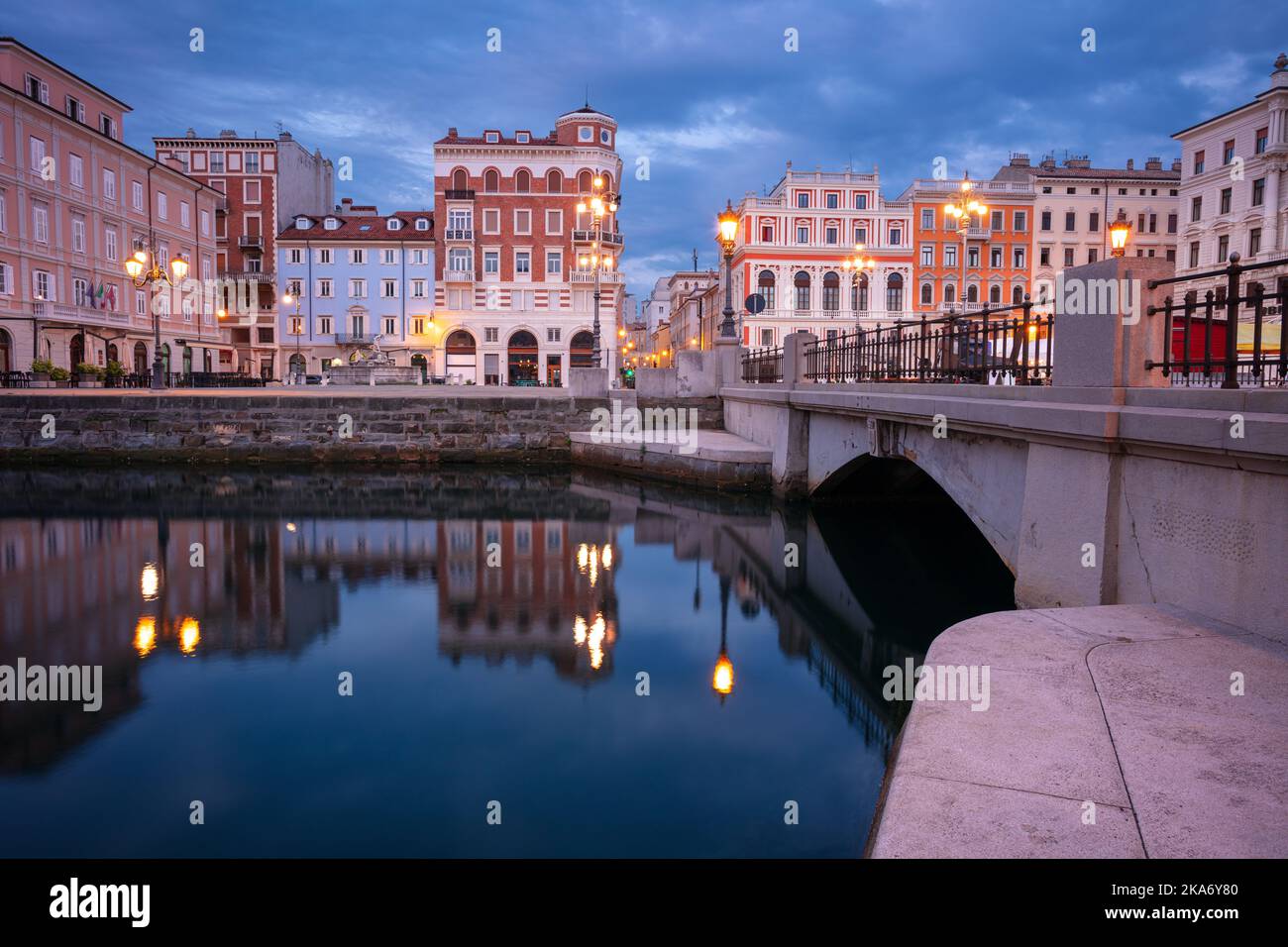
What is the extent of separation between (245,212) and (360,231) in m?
7.65

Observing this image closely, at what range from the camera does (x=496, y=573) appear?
506 inches

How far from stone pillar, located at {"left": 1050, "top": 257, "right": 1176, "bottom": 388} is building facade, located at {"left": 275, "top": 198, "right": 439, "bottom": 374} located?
51.2 m

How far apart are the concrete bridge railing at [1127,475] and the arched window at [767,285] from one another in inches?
2018

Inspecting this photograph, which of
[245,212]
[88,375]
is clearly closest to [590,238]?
[245,212]

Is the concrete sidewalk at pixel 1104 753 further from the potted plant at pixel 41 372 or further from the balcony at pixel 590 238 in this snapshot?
the balcony at pixel 590 238

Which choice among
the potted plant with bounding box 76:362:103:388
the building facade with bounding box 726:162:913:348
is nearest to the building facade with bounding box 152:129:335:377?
the potted plant with bounding box 76:362:103:388

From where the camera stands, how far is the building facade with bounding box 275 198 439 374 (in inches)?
2180

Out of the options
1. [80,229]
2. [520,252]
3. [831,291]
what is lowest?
[831,291]

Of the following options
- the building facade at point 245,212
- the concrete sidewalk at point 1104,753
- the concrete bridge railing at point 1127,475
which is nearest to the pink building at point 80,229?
the building facade at point 245,212

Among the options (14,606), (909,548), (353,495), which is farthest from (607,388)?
(14,606)

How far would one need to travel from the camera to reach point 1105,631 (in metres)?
5.47

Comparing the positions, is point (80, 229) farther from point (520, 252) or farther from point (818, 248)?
point (818, 248)

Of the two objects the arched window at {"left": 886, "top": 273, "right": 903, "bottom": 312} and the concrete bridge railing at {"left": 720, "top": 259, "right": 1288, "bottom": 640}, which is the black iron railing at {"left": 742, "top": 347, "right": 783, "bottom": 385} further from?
the arched window at {"left": 886, "top": 273, "right": 903, "bottom": 312}
